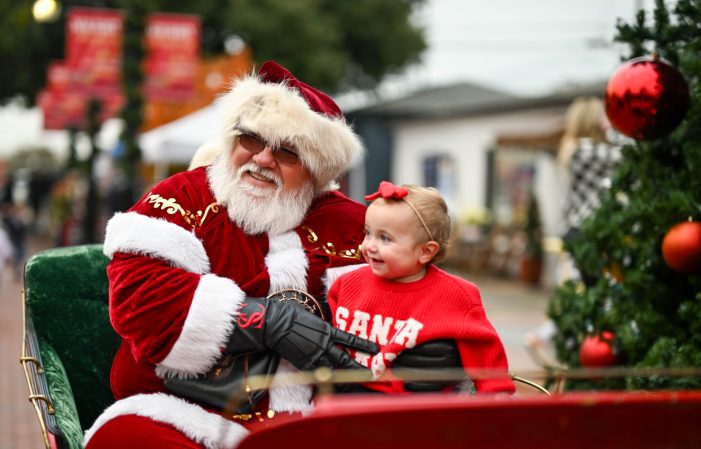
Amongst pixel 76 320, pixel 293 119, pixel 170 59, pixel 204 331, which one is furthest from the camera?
pixel 170 59

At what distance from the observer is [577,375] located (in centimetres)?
164

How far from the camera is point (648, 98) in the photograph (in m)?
3.55

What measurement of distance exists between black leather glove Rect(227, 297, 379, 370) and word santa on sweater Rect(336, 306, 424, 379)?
29 millimetres

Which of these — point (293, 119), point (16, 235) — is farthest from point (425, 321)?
point (16, 235)

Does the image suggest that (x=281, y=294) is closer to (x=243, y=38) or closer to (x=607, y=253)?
(x=607, y=253)

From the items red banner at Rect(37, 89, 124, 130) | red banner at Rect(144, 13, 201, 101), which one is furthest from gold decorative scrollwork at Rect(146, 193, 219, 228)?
red banner at Rect(37, 89, 124, 130)

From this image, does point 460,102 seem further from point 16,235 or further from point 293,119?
point 293,119

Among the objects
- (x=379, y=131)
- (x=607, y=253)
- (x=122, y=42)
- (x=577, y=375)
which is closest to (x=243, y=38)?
(x=379, y=131)

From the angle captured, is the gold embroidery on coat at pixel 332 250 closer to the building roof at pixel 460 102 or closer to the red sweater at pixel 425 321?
the red sweater at pixel 425 321

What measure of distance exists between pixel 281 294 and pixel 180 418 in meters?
0.49

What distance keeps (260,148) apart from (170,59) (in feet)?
38.1

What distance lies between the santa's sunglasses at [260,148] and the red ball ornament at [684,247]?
5.10 feet

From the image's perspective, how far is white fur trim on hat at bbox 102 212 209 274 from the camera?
2.65 meters

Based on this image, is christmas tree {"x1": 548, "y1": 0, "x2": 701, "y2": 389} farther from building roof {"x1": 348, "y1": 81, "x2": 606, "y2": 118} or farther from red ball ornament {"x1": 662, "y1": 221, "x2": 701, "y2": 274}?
building roof {"x1": 348, "y1": 81, "x2": 606, "y2": 118}
